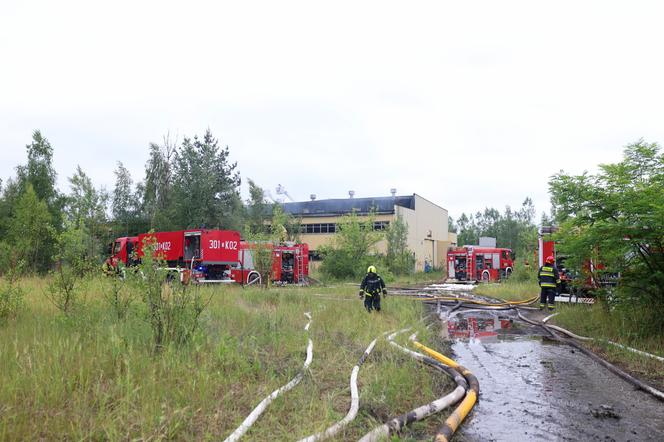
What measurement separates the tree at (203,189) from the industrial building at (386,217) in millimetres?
11967

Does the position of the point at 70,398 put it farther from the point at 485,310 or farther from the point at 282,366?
the point at 485,310

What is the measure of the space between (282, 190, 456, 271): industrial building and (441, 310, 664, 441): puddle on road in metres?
36.8

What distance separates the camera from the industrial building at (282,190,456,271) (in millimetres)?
46969

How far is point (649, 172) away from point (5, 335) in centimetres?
996

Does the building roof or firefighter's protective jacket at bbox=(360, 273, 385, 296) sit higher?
the building roof

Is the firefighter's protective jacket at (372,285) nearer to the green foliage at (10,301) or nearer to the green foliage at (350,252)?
the green foliage at (10,301)

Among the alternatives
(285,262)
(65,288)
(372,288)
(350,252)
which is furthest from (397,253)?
(65,288)

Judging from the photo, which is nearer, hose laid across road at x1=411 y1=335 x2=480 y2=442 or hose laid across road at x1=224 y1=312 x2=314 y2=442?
hose laid across road at x1=224 y1=312 x2=314 y2=442

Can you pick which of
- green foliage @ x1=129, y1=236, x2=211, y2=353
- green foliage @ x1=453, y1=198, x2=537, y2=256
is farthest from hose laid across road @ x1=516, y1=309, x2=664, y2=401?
green foliage @ x1=453, y1=198, x2=537, y2=256

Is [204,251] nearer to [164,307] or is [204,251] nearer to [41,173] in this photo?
[164,307]

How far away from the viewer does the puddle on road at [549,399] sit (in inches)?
162

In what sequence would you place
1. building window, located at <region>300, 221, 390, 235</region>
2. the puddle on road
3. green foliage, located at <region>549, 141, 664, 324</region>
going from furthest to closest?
building window, located at <region>300, 221, 390, 235</region>, green foliage, located at <region>549, 141, 664, 324</region>, the puddle on road

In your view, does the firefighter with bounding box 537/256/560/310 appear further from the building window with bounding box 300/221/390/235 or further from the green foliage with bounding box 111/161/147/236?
the building window with bounding box 300/221/390/235

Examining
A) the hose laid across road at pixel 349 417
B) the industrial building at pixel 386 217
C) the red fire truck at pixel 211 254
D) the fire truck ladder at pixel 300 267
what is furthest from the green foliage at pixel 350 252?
the hose laid across road at pixel 349 417
